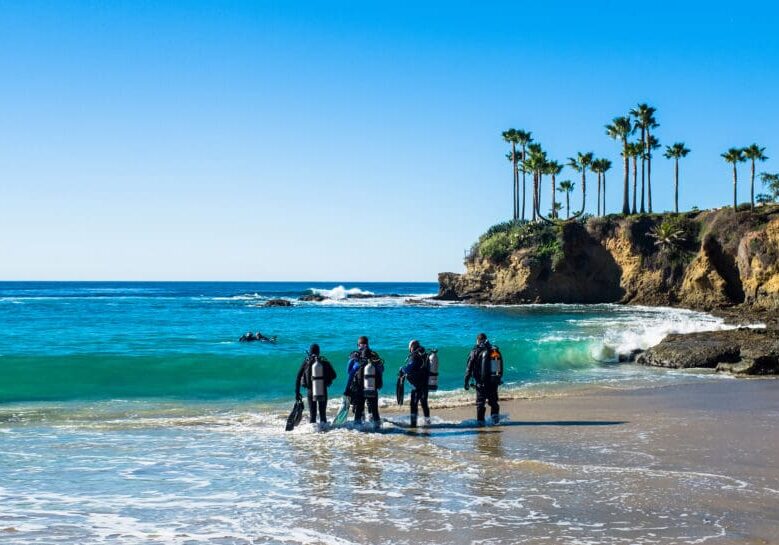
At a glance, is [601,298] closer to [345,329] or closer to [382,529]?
[345,329]

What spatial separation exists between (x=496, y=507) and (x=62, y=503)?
5.07m

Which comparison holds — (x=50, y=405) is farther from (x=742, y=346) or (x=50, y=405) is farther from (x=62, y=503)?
(x=742, y=346)

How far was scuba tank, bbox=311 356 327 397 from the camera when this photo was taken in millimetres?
14398

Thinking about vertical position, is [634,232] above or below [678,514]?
above

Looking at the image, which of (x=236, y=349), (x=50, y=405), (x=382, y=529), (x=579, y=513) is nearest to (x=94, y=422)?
(x=50, y=405)

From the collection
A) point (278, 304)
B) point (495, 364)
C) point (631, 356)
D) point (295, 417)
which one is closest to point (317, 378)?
point (295, 417)

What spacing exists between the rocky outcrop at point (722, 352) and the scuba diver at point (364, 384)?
13.7m

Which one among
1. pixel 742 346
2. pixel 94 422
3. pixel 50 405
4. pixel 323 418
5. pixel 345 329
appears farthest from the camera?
pixel 345 329

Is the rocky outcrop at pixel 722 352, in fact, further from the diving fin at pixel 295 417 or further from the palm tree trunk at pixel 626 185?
the palm tree trunk at pixel 626 185

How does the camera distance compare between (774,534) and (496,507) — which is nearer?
(774,534)

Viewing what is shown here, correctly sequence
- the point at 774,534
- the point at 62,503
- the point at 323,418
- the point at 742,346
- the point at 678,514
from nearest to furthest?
the point at 774,534 → the point at 678,514 → the point at 62,503 → the point at 323,418 → the point at 742,346

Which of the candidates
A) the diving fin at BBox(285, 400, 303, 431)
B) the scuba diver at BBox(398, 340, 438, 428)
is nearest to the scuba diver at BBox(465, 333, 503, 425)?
the scuba diver at BBox(398, 340, 438, 428)

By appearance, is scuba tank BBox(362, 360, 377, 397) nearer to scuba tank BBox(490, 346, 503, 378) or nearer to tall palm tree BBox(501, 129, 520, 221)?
scuba tank BBox(490, 346, 503, 378)

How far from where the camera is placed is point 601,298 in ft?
224
